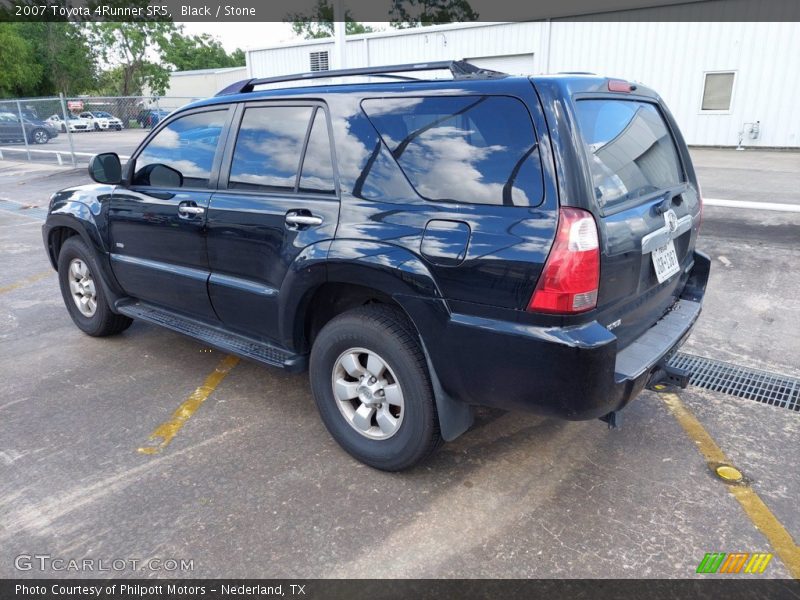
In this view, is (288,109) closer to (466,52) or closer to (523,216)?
(523,216)

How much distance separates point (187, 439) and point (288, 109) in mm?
1919

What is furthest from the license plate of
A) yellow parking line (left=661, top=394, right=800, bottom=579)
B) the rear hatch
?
yellow parking line (left=661, top=394, right=800, bottom=579)

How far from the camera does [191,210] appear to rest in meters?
3.59

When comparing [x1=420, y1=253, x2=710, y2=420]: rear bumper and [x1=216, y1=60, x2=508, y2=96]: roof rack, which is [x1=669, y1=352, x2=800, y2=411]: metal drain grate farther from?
[x1=216, y1=60, x2=508, y2=96]: roof rack

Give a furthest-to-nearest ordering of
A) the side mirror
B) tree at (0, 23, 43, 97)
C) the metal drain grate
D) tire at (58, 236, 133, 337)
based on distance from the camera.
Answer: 1. tree at (0, 23, 43, 97)
2. tire at (58, 236, 133, 337)
3. the side mirror
4. the metal drain grate

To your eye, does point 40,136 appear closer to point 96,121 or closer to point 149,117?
point 149,117

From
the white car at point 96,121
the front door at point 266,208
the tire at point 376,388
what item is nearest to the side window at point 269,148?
the front door at point 266,208

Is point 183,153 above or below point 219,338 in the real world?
above

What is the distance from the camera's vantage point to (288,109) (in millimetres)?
3258

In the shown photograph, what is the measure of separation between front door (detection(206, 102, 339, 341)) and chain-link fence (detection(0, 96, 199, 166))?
14.1m

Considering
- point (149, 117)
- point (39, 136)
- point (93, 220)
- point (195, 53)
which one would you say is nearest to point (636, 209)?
point (93, 220)

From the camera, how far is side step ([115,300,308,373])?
3316 mm

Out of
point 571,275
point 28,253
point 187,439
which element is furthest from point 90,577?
point 28,253
